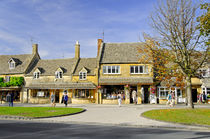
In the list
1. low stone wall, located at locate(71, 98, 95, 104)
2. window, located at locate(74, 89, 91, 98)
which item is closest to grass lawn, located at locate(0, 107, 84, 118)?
low stone wall, located at locate(71, 98, 95, 104)

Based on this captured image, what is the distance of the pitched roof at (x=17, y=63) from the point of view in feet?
135

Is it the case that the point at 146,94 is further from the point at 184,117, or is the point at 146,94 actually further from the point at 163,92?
the point at 184,117

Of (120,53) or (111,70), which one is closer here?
(111,70)

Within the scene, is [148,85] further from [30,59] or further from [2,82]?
[2,82]

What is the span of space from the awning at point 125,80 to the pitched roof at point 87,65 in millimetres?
3424

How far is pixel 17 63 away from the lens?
4275 cm

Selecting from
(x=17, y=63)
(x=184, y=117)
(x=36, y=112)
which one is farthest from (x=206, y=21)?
(x=17, y=63)

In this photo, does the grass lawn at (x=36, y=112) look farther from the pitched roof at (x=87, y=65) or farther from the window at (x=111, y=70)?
the pitched roof at (x=87, y=65)

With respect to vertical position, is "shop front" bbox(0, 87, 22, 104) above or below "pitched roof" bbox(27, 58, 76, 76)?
below

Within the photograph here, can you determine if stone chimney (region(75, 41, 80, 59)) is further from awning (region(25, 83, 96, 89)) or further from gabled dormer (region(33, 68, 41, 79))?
gabled dormer (region(33, 68, 41, 79))

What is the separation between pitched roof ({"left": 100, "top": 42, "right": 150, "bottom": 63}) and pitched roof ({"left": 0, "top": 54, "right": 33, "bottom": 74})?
16.0m

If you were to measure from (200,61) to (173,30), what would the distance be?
4308mm

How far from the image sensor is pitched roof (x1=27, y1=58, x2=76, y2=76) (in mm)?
39562

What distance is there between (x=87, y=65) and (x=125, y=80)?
863 centimetres
